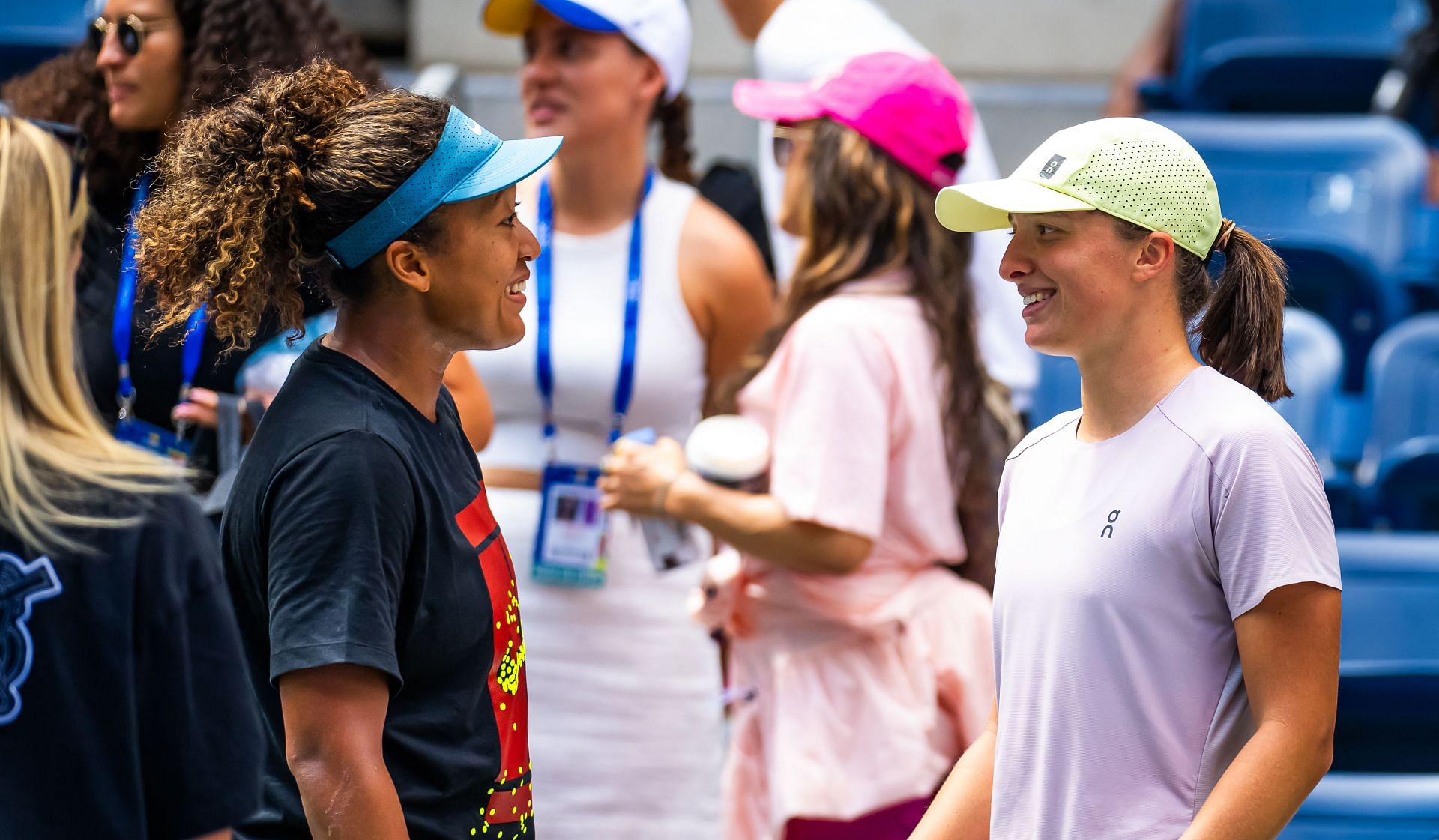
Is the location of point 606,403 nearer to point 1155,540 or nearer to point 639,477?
point 639,477

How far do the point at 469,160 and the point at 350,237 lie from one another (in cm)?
14

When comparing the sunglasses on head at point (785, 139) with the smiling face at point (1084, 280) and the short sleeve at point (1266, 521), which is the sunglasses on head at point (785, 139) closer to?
the smiling face at point (1084, 280)

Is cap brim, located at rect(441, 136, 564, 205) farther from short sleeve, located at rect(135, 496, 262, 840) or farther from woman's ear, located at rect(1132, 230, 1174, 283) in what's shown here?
short sleeve, located at rect(135, 496, 262, 840)

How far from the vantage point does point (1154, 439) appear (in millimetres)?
1455

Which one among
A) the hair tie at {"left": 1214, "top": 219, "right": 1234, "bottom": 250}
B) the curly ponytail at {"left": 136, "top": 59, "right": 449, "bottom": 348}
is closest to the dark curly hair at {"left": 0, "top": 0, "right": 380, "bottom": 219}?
the curly ponytail at {"left": 136, "top": 59, "right": 449, "bottom": 348}

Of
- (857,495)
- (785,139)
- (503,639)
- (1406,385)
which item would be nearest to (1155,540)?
(503,639)

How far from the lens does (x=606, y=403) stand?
2.82 meters

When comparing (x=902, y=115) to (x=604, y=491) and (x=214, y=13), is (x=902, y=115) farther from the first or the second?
(x=214, y=13)

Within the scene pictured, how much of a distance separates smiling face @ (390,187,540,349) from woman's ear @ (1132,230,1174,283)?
2.03 feet

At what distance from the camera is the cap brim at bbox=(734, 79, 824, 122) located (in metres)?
2.62

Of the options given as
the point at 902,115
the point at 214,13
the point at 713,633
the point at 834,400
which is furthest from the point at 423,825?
the point at 214,13

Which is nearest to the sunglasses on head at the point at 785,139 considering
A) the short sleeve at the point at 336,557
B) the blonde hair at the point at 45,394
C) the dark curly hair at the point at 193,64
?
the dark curly hair at the point at 193,64

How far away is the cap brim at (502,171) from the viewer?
1521mm

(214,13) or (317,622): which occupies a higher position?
(214,13)
